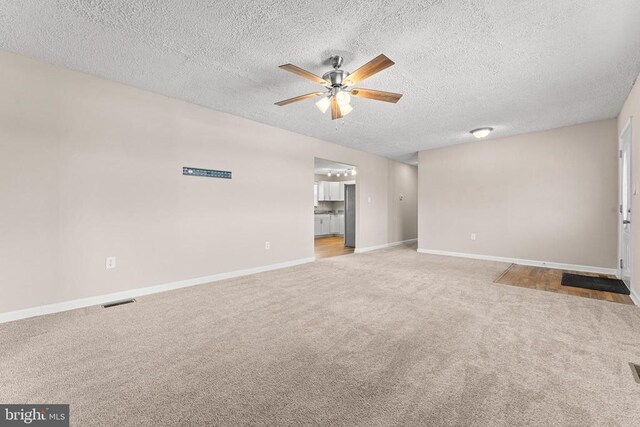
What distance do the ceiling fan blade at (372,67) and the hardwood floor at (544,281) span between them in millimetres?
3521

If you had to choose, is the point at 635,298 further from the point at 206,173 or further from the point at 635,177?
the point at 206,173

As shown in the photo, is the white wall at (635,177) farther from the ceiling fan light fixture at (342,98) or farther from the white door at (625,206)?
the ceiling fan light fixture at (342,98)

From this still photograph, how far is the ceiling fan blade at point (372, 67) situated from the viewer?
2133 millimetres

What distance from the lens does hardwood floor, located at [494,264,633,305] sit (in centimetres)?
332

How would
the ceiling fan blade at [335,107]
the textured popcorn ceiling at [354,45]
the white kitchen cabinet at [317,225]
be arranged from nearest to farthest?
the textured popcorn ceiling at [354,45] < the ceiling fan blade at [335,107] < the white kitchen cabinet at [317,225]

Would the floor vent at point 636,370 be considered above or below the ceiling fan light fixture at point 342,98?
below

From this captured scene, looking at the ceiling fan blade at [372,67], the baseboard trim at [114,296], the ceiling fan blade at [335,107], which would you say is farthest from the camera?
the ceiling fan blade at [335,107]

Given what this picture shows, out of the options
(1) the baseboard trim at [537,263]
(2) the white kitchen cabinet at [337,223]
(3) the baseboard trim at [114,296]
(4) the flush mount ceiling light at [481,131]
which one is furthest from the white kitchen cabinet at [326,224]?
(4) the flush mount ceiling light at [481,131]

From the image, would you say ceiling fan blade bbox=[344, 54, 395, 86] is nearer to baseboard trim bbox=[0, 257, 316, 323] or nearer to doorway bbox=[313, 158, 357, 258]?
baseboard trim bbox=[0, 257, 316, 323]

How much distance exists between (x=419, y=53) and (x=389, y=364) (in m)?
2.70

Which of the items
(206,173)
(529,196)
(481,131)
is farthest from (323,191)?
(206,173)

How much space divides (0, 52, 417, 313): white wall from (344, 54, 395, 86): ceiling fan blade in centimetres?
245
